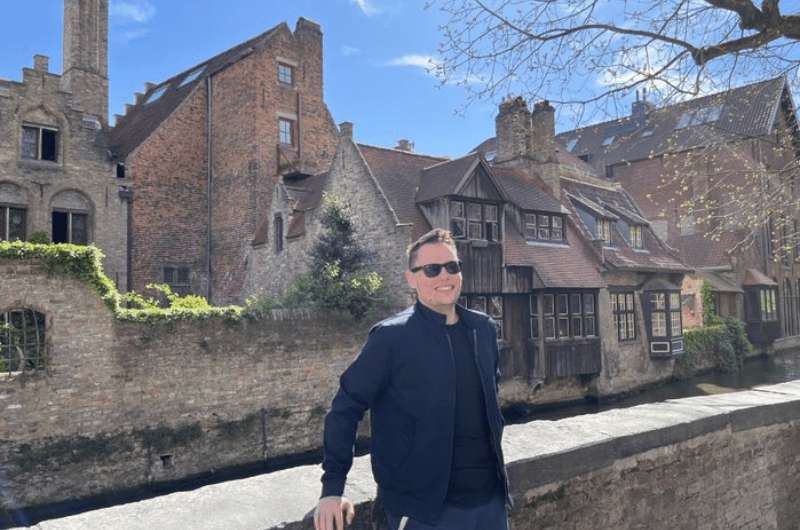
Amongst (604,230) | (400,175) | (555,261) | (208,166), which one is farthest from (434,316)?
(208,166)

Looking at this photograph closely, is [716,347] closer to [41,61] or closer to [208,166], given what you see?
[208,166]

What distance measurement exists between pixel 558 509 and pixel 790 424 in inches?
120

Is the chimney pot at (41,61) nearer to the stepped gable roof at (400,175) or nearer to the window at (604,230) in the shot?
the stepped gable roof at (400,175)

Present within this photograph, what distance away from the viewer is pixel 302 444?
583 inches

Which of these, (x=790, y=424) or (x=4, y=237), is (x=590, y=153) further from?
(x=790, y=424)

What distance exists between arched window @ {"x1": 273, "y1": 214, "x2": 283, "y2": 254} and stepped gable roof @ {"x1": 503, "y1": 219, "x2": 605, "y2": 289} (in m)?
8.11

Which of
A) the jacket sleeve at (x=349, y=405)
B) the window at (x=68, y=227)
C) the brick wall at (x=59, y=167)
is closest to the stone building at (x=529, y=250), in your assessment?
the brick wall at (x=59, y=167)

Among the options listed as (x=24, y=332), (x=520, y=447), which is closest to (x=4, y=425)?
(x=24, y=332)

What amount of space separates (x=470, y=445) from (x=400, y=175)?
55.1 feet

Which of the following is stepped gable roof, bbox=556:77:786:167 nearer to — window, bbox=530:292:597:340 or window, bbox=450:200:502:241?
window, bbox=450:200:502:241

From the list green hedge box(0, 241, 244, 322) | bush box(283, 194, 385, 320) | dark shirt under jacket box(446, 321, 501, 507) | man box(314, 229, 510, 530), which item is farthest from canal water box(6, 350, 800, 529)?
dark shirt under jacket box(446, 321, 501, 507)

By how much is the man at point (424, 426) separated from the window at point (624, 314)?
19714 millimetres

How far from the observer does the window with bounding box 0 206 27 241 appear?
19.1m

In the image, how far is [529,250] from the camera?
18797 mm
